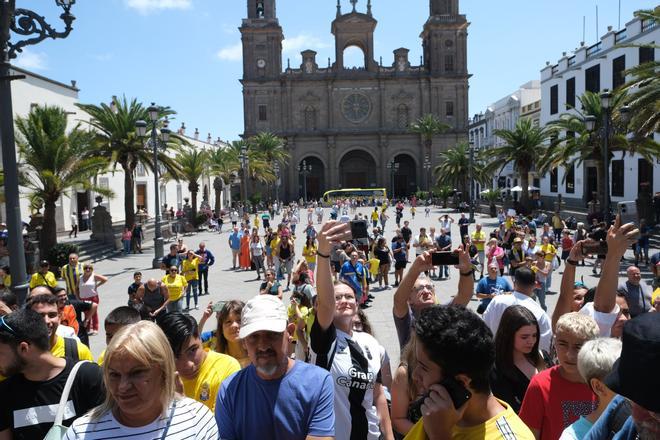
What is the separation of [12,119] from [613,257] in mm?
7339

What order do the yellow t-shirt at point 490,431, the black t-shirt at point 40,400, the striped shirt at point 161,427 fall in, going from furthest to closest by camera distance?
the black t-shirt at point 40,400
the striped shirt at point 161,427
the yellow t-shirt at point 490,431

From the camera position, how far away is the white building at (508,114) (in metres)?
58.9

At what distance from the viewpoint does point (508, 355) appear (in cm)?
370

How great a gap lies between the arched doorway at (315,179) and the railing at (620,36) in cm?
4086

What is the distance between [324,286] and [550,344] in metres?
2.35

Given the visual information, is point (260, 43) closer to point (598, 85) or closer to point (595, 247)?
point (598, 85)

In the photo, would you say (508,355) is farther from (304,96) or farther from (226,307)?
(304,96)

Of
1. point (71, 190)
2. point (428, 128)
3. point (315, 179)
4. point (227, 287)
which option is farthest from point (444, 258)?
point (315, 179)

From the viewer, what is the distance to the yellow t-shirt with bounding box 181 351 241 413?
3482mm

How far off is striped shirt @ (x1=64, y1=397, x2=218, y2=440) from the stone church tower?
65475 mm

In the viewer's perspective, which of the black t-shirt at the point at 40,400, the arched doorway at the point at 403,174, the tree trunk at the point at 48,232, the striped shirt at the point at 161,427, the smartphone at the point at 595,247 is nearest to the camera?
the striped shirt at the point at 161,427

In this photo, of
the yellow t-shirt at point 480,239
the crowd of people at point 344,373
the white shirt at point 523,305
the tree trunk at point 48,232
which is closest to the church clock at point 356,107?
the tree trunk at point 48,232

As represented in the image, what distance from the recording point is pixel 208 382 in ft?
11.5

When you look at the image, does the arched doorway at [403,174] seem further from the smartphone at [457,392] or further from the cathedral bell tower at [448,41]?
the smartphone at [457,392]
